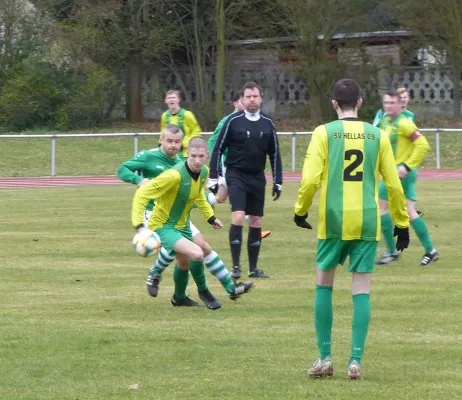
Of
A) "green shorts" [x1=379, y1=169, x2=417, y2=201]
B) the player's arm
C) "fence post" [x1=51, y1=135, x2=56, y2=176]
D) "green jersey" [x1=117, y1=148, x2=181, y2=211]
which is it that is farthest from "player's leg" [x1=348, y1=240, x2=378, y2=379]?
"fence post" [x1=51, y1=135, x2=56, y2=176]

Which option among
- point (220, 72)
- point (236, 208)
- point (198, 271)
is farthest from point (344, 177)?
point (220, 72)

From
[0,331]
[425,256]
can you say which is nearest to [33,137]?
[425,256]

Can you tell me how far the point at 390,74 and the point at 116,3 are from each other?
10015 millimetres

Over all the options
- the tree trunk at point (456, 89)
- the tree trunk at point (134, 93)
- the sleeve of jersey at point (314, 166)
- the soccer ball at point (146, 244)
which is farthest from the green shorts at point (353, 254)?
the tree trunk at point (134, 93)

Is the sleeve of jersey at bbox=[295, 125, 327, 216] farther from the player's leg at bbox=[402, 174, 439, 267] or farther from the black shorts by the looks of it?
the player's leg at bbox=[402, 174, 439, 267]

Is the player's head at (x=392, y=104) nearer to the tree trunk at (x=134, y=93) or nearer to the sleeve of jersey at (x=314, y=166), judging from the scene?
the sleeve of jersey at (x=314, y=166)

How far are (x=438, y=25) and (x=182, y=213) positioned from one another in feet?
94.8

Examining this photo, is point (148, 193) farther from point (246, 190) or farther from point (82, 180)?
point (82, 180)

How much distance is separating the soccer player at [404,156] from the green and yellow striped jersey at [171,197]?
11.7 feet

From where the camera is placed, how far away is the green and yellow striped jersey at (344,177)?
285 inches

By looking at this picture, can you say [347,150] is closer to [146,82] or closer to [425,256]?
[425,256]

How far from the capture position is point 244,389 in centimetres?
708

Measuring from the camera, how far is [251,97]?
1234 centimetres

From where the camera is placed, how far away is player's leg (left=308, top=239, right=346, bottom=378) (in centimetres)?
729
